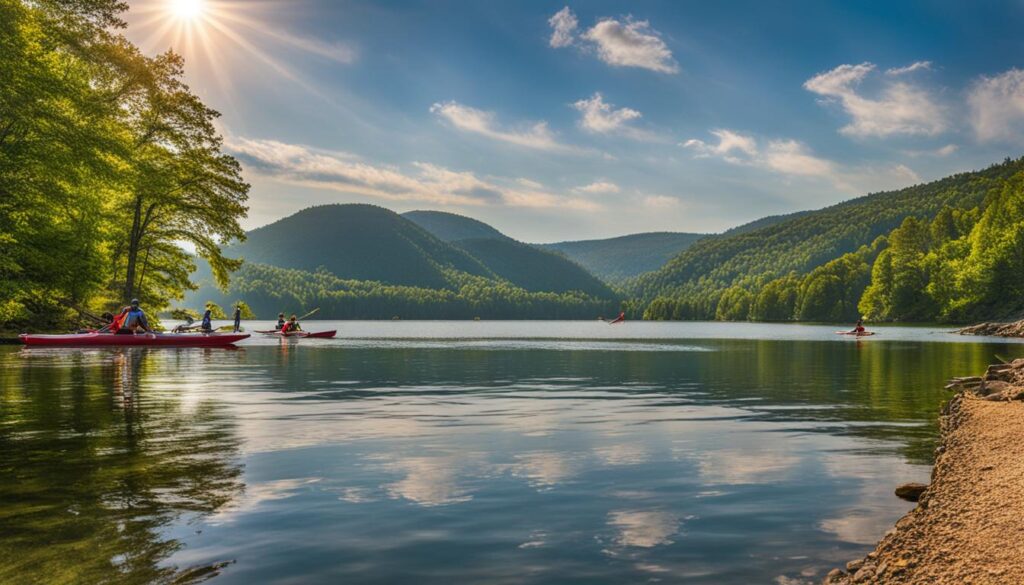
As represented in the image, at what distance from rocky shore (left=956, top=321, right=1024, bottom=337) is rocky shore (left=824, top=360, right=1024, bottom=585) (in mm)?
86719

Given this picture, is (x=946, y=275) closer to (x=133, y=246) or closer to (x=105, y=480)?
(x=133, y=246)

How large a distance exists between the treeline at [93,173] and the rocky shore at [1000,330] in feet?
276

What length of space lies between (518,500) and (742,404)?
1541 centimetres

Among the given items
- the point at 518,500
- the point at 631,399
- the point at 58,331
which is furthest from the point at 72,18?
the point at 518,500

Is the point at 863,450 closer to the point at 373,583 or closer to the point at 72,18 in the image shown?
the point at 373,583

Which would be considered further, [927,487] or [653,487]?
[653,487]

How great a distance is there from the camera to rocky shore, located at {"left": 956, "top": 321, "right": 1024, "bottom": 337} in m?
86.9

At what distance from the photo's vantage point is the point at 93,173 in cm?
3900

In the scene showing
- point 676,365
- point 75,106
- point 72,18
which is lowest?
point 676,365

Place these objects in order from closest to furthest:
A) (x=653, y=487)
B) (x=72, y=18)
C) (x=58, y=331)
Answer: (x=653, y=487), (x=72, y=18), (x=58, y=331)

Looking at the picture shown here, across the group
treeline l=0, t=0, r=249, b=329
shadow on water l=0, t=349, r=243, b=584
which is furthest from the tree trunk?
shadow on water l=0, t=349, r=243, b=584

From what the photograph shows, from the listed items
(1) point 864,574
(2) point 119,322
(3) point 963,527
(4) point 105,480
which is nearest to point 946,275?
(2) point 119,322

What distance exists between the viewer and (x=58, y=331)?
173 ft

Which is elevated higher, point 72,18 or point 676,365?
point 72,18
